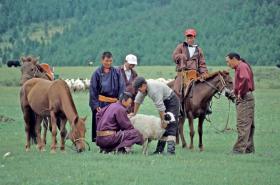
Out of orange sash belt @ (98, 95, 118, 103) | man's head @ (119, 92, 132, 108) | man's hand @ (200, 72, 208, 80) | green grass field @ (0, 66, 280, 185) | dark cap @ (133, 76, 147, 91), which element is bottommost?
green grass field @ (0, 66, 280, 185)

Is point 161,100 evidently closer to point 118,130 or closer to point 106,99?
point 118,130

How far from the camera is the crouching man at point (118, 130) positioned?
17.7 m

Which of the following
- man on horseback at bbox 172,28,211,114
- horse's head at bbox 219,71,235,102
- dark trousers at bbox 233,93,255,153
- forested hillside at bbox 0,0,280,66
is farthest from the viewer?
forested hillside at bbox 0,0,280,66

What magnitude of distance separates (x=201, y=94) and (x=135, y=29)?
93.6 meters

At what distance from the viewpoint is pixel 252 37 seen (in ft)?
331

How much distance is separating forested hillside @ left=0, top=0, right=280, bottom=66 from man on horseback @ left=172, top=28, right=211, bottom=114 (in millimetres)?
73556

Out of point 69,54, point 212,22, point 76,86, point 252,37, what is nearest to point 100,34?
point 69,54

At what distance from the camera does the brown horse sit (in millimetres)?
17953

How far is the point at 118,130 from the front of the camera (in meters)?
17.9

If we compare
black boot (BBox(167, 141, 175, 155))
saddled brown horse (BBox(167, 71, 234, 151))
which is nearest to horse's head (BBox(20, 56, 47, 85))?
saddled brown horse (BBox(167, 71, 234, 151))

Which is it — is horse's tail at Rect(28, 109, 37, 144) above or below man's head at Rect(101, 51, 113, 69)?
below

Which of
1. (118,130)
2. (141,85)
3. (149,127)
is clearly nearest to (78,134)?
(118,130)

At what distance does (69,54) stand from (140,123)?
3724 inches

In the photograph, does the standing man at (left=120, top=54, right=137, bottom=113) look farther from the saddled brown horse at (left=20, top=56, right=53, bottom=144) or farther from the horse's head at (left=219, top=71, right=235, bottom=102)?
the saddled brown horse at (left=20, top=56, right=53, bottom=144)
